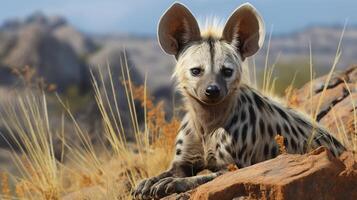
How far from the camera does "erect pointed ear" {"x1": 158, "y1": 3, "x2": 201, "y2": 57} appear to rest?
8.06 metres

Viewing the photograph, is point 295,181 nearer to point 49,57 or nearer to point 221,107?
point 221,107

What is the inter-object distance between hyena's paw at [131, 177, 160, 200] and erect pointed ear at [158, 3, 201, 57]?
Answer: 4.60 ft

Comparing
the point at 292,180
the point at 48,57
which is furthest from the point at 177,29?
the point at 48,57

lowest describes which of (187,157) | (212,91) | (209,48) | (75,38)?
(75,38)

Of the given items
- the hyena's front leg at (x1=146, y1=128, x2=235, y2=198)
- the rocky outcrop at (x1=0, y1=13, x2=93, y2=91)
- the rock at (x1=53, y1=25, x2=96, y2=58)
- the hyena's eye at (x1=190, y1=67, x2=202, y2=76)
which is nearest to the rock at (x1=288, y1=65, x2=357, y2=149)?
the hyena's front leg at (x1=146, y1=128, x2=235, y2=198)

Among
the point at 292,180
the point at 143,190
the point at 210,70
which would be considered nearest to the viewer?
the point at 292,180

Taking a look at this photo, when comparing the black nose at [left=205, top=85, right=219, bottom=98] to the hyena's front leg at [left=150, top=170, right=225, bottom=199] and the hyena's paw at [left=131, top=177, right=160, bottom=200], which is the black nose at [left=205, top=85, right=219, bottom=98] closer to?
the hyena's front leg at [left=150, top=170, right=225, bottom=199]

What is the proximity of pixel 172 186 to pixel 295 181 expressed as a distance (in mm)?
1326

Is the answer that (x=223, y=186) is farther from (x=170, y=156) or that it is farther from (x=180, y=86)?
(x=170, y=156)

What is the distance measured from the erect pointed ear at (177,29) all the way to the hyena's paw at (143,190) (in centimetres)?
140

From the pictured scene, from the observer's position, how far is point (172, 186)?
7.32 meters

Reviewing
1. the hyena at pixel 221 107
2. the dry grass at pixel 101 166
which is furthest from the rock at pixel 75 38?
the hyena at pixel 221 107

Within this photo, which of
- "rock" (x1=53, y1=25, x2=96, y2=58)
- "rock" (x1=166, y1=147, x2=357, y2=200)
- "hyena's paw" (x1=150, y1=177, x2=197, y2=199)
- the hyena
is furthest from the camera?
"rock" (x1=53, y1=25, x2=96, y2=58)

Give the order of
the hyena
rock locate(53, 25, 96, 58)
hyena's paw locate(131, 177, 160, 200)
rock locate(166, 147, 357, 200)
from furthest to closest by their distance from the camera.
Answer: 1. rock locate(53, 25, 96, 58)
2. the hyena
3. hyena's paw locate(131, 177, 160, 200)
4. rock locate(166, 147, 357, 200)
